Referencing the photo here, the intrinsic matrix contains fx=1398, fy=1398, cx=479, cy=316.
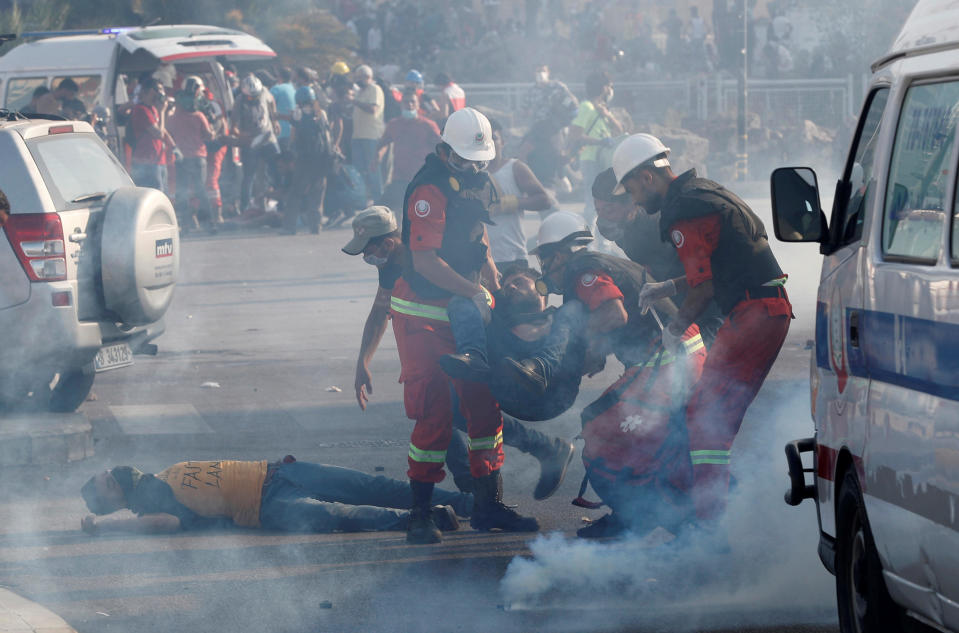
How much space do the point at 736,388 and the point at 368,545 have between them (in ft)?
5.95

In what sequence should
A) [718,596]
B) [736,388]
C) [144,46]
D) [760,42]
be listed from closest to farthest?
1. [718,596]
2. [736,388]
3. [144,46]
4. [760,42]

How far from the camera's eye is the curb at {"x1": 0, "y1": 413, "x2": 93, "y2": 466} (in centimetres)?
783

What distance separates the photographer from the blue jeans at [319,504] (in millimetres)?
6406

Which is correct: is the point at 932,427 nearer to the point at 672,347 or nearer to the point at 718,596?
the point at 718,596

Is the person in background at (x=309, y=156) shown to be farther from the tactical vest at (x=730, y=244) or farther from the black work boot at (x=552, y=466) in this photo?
the tactical vest at (x=730, y=244)

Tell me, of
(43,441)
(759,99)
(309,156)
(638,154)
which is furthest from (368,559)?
(759,99)

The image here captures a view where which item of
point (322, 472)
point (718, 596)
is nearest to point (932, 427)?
point (718, 596)

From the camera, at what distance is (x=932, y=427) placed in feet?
11.6

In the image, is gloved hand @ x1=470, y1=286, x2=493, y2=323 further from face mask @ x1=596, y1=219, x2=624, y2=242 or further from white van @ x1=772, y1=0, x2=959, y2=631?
white van @ x1=772, y1=0, x2=959, y2=631

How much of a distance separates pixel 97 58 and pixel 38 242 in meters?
12.1

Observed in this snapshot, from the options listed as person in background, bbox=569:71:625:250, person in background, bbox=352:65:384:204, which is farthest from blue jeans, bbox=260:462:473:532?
person in background, bbox=352:65:384:204

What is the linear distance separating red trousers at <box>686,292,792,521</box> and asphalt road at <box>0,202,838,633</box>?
293mm

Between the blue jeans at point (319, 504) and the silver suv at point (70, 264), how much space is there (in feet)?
8.14

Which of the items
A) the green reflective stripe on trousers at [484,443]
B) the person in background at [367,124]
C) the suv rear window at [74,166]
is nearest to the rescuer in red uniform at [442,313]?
the green reflective stripe on trousers at [484,443]
